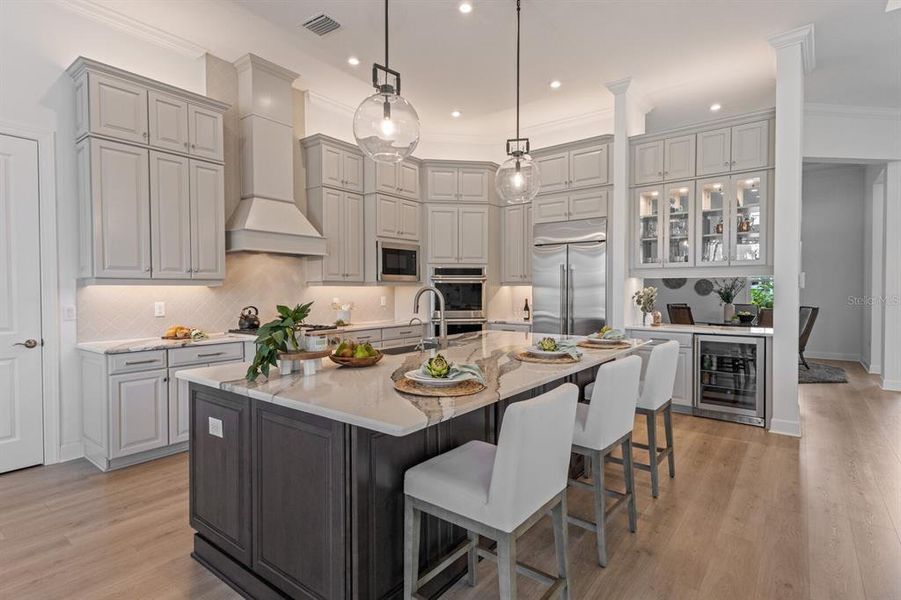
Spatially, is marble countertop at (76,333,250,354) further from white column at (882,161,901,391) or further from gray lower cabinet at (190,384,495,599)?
white column at (882,161,901,391)

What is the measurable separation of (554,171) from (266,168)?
3.29 m

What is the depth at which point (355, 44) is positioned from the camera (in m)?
4.31

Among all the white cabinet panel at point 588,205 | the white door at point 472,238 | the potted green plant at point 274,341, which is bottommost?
the potted green plant at point 274,341

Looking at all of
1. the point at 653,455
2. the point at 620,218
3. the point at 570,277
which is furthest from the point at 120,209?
the point at 620,218

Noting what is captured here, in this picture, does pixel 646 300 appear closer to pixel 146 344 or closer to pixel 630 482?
pixel 630 482

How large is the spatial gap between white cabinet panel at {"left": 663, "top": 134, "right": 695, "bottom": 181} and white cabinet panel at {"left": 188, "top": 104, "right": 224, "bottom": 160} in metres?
4.45

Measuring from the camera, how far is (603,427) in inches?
91.8

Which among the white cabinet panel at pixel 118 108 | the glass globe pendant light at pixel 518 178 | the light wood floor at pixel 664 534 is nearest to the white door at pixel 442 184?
the glass globe pendant light at pixel 518 178

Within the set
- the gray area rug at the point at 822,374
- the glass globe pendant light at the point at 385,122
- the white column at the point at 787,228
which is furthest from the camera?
the gray area rug at the point at 822,374

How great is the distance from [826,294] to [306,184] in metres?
8.79

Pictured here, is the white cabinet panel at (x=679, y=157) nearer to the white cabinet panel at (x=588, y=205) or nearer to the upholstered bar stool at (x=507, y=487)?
the white cabinet panel at (x=588, y=205)

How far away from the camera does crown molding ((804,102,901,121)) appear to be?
5.73 m

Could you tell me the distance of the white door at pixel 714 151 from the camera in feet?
15.6

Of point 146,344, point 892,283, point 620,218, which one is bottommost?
point 146,344
